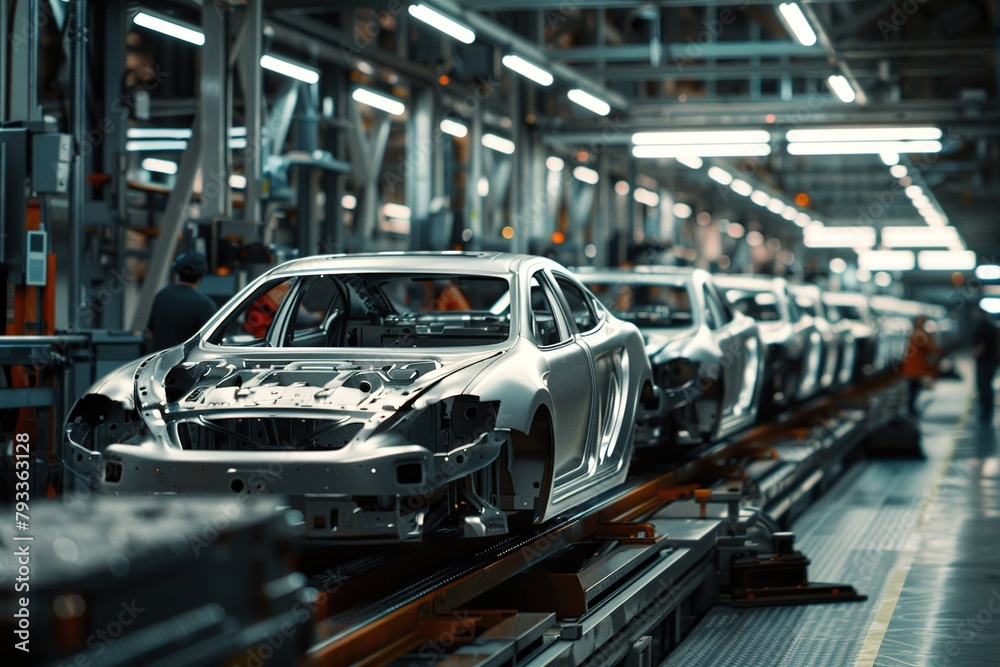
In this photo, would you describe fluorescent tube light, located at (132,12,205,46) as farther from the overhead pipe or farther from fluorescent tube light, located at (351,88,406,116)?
fluorescent tube light, located at (351,88,406,116)

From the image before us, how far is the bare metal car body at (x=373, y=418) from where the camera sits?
15.8 ft

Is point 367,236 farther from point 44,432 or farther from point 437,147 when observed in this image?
point 44,432

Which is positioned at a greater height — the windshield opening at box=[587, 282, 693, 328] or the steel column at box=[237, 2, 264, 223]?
the steel column at box=[237, 2, 264, 223]

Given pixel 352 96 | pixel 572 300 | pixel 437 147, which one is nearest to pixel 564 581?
pixel 572 300

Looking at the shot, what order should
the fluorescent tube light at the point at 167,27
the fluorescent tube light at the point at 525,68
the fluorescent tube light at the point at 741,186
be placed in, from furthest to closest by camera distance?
1. the fluorescent tube light at the point at 741,186
2. the fluorescent tube light at the point at 525,68
3. the fluorescent tube light at the point at 167,27

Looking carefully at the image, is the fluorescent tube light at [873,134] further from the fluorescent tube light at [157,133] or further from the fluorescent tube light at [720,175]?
the fluorescent tube light at [157,133]

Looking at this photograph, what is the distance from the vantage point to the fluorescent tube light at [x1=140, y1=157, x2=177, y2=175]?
17261 millimetres

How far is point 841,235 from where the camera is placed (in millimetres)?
38531

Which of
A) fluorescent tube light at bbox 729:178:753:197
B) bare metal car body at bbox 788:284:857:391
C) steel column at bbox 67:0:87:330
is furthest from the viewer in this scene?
fluorescent tube light at bbox 729:178:753:197

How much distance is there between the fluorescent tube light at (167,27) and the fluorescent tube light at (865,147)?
856 centimetres

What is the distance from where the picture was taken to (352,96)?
1609 centimetres

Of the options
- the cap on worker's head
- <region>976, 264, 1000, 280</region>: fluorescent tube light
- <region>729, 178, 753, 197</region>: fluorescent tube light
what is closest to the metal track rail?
the cap on worker's head

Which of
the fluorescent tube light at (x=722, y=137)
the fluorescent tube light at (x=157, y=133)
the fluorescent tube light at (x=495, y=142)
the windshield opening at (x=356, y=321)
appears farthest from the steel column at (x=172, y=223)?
the fluorescent tube light at (x=495, y=142)

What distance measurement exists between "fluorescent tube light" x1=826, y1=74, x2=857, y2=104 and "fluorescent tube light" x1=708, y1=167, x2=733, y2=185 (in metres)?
6.85
